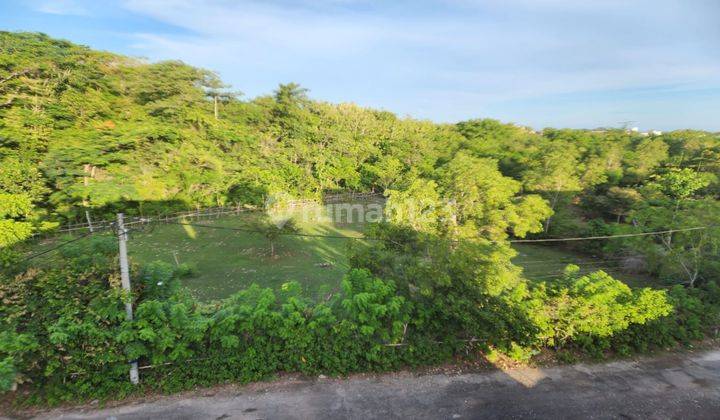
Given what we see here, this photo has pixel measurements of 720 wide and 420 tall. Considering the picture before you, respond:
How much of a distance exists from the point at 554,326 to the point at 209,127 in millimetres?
25303

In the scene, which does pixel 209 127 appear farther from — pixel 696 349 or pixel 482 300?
pixel 696 349

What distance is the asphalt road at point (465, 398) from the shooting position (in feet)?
19.6

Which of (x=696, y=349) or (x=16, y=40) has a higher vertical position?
(x=16, y=40)

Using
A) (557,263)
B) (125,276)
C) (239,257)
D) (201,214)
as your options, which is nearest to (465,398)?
(125,276)

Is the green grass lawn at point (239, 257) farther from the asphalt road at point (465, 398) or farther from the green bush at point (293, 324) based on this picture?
the asphalt road at point (465, 398)

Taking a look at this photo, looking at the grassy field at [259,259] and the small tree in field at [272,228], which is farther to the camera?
the small tree in field at [272,228]

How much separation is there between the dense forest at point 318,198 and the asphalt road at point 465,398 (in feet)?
1.57

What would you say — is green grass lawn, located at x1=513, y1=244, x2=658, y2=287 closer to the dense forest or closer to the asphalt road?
the dense forest

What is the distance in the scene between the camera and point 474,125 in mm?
42688

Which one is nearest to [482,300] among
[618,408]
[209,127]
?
[618,408]

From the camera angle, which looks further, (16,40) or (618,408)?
(16,40)

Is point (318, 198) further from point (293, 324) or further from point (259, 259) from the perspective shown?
point (293, 324)

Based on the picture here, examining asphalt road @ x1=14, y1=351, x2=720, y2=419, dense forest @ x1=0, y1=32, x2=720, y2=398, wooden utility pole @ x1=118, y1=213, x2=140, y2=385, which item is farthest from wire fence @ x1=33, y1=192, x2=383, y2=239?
asphalt road @ x1=14, y1=351, x2=720, y2=419

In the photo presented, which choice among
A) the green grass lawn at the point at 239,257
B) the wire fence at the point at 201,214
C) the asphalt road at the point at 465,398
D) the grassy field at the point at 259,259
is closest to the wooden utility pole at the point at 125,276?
the asphalt road at the point at 465,398
